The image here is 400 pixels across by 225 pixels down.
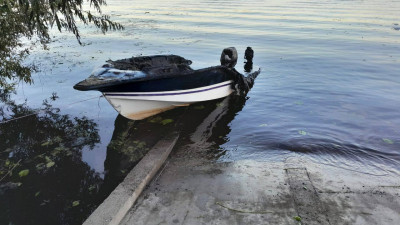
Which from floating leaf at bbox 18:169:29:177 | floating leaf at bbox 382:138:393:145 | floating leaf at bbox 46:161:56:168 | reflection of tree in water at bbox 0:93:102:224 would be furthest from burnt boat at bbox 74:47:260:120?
floating leaf at bbox 382:138:393:145

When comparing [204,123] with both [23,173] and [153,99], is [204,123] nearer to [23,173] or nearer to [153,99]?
[153,99]

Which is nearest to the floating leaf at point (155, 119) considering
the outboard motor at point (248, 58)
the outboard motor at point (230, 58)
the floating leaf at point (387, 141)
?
the outboard motor at point (230, 58)

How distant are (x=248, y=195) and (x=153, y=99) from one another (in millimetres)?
4150

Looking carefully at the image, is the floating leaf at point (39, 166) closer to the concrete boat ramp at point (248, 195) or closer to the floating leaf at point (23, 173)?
the floating leaf at point (23, 173)

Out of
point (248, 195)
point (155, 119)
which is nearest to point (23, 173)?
point (155, 119)

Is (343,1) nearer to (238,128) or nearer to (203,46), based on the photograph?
(203,46)

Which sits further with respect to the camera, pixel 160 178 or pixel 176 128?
pixel 176 128

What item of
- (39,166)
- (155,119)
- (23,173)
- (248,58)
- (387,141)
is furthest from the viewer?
(248,58)

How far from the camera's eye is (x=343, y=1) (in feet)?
148

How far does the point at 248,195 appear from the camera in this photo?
208 inches

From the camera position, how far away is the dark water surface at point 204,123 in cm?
610

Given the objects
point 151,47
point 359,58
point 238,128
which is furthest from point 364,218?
point 151,47

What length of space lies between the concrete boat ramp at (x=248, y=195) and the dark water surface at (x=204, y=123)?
2.20 feet

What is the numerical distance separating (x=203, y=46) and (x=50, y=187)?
15.3 m
